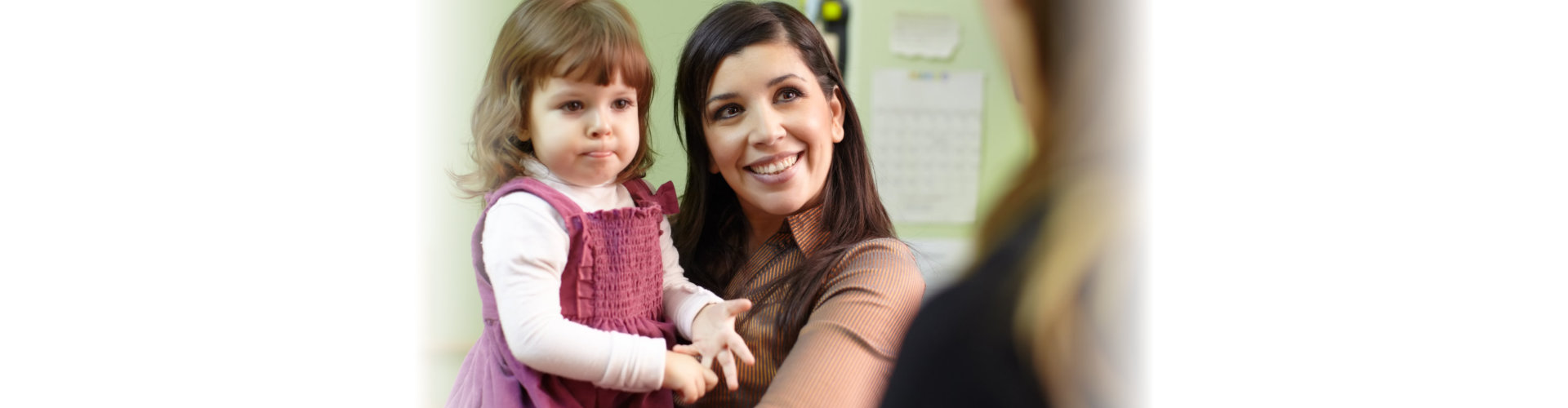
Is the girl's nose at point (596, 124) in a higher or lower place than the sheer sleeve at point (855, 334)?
higher

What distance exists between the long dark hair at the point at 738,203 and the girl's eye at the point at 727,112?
0.01 meters

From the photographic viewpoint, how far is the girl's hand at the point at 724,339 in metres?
0.56

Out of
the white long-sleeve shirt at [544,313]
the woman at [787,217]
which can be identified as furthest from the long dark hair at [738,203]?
the white long-sleeve shirt at [544,313]

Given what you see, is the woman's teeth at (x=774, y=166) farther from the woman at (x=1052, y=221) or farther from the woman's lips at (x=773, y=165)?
the woman at (x=1052, y=221)

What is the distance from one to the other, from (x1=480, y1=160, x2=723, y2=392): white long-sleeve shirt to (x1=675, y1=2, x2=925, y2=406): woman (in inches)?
3.5

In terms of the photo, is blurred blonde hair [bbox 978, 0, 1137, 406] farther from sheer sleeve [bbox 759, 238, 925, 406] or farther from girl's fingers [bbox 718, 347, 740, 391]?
girl's fingers [bbox 718, 347, 740, 391]

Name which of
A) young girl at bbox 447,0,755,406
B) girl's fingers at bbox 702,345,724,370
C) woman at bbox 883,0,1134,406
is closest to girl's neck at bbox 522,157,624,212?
young girl at bbox 447,0,755,406

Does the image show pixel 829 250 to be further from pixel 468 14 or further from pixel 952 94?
pixel 468 14

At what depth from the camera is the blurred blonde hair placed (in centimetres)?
61

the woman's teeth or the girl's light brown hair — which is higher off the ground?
the girl's light brown hair

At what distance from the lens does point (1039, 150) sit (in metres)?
0.62

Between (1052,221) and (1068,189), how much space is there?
0.08ft

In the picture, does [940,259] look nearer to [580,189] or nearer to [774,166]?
[774,166]

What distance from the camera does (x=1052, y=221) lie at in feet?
2.02
